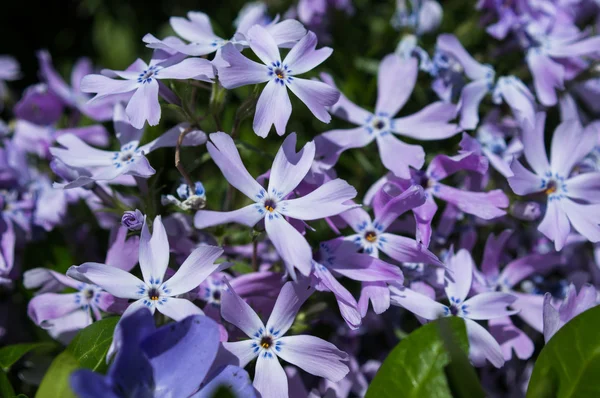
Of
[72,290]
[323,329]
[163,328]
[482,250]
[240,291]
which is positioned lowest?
[323,329]

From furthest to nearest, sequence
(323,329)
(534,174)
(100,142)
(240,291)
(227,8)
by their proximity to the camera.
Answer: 1. (227,8)
2. (100,142)
3. (323,329)
4. (534,174)
5. (240,291)

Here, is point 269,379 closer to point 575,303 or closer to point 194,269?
point 194,269

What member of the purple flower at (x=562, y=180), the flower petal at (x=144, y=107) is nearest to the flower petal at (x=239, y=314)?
the flower petal at (x=144, y=107)

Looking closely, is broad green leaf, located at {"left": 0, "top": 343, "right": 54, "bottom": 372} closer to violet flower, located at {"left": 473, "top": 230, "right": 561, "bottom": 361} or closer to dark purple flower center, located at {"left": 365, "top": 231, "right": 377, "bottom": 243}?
dark purple flower center, located at {"left": 365, "top": 231, "right": 377, "bottom": 243}

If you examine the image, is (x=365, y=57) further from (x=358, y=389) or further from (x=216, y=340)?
(x=216, y=340)

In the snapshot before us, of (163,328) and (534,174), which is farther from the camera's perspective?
(534,174)

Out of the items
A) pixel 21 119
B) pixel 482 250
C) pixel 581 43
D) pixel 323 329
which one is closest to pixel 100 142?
pixel 21 119
